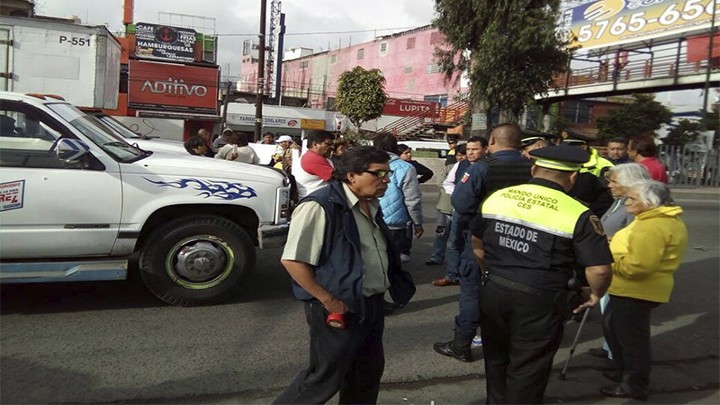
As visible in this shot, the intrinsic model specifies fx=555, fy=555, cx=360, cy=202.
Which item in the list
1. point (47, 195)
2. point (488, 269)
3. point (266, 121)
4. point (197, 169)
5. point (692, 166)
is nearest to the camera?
point (488, 269)

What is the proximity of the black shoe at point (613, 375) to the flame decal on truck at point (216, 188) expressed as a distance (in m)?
3.31

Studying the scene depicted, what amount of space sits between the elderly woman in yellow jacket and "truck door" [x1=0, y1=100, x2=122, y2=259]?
13.2 ft

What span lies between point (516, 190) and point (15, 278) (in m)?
4.02

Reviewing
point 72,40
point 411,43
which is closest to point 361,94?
point 411,43

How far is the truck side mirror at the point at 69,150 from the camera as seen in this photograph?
4383mm

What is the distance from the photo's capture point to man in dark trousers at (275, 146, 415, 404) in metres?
2.53

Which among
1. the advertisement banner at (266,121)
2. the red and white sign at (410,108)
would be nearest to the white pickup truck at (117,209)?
the advertisement banner at (266,121)

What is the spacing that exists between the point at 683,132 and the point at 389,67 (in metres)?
29.4

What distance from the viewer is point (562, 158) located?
2754 millimetres

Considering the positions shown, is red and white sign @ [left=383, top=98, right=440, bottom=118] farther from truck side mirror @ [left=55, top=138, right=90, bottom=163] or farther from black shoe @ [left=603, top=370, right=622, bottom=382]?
black shoe @ [left=603, top=370, right=622, bottom=382]

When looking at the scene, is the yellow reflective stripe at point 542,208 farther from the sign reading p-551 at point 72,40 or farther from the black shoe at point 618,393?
the sign reading p-551 at point 72,40

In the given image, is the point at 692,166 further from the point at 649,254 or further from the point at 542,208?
the point at 542,208

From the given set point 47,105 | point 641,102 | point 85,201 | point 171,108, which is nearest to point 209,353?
point 85,201

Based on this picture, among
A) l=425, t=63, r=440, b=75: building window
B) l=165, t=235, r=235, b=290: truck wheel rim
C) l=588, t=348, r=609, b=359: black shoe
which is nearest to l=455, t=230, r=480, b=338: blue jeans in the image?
l=588, t=348, r=609, b=359: black shoe
